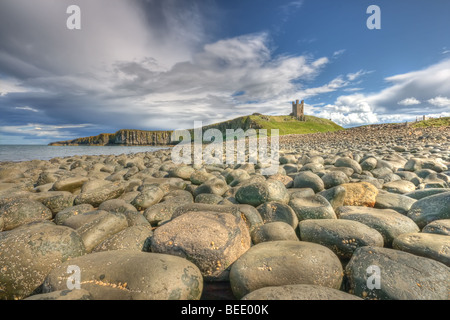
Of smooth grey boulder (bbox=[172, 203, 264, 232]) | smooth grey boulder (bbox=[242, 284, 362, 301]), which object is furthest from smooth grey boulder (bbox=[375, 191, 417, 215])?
smooth grey boulder (bbox=[242, 284, 362, 301])

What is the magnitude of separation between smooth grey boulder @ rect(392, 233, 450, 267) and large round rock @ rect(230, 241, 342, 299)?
0.87 m

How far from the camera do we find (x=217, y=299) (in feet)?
6.82

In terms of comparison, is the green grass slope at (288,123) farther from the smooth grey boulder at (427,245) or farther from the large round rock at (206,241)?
the large round rock at (206,241)

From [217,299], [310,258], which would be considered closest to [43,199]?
[217,299]

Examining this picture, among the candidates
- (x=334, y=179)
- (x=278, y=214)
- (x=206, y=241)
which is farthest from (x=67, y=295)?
(x=334, y=179)

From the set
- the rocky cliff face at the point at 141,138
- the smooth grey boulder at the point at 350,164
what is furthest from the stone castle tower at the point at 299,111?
the smooth grey boulder at the point at 350,164

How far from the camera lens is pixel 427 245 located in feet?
7.28

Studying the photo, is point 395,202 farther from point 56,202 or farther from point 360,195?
point 56,202

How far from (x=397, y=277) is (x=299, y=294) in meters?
0.90

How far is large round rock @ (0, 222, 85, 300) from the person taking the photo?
82.8 inches

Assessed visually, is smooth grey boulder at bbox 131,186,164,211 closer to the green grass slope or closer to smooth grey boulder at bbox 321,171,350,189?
smooth grey boulder at bbox 321,171,350,189
